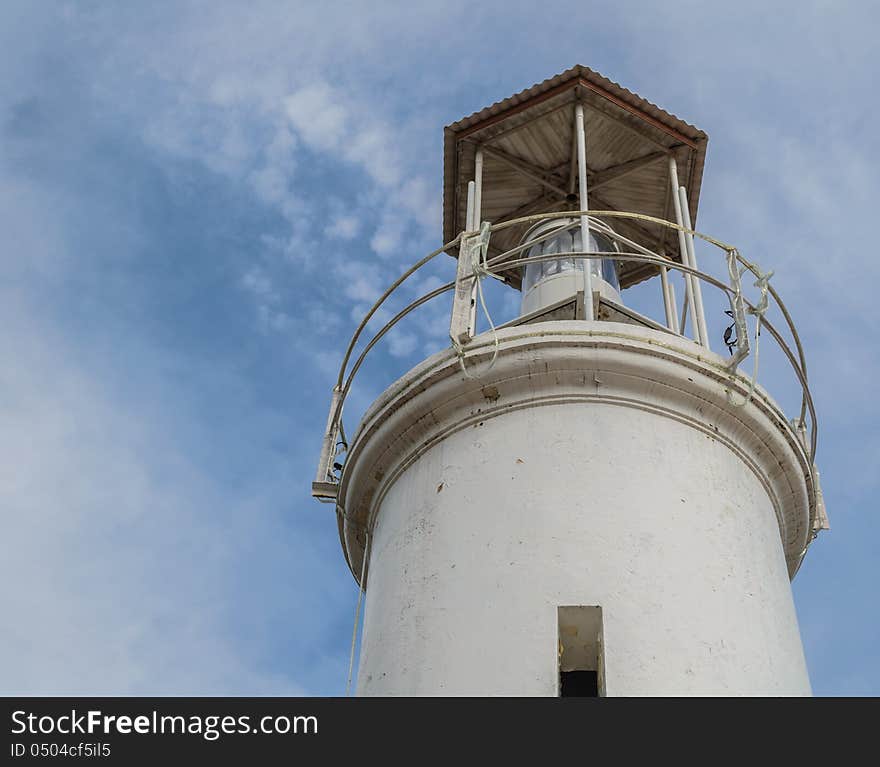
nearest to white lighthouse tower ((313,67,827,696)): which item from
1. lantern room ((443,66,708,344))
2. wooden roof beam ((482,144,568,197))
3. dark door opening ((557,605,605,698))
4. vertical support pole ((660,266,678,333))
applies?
dark door opening ((557,605,605,698))

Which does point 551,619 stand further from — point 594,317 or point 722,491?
point 594,317

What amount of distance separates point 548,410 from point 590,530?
1.24m

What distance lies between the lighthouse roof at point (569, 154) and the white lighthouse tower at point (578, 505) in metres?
2.33

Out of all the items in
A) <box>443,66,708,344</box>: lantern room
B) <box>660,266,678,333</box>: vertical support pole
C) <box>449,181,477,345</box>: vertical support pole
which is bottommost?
<box>449,181,477,345</box>: vertical support pole

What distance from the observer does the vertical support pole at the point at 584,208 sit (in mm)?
9773

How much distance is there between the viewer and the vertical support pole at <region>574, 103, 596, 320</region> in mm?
9773

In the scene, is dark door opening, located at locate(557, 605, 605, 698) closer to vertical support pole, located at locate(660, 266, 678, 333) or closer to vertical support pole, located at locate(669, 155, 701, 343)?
vertical support pole, located at locate(669, 155, 701, 343)


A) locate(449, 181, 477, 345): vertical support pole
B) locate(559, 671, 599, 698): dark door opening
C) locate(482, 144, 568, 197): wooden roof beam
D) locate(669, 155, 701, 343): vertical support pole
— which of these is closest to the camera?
locate(559, 671, 599, 698): dark door opening

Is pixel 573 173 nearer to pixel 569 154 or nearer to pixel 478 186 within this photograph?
pixel 569 154

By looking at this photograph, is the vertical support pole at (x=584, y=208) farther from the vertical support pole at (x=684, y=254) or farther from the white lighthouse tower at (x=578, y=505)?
the vertical support pole at (x=684, y=254)

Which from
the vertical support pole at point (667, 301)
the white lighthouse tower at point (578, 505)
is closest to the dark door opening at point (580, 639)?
the white lighthouse tower at point (578, 505)

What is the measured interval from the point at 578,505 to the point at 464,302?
212 centimetres

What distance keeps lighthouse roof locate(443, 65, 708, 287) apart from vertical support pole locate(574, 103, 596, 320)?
1.02 ft

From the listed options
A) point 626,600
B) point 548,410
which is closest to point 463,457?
point 548,410
